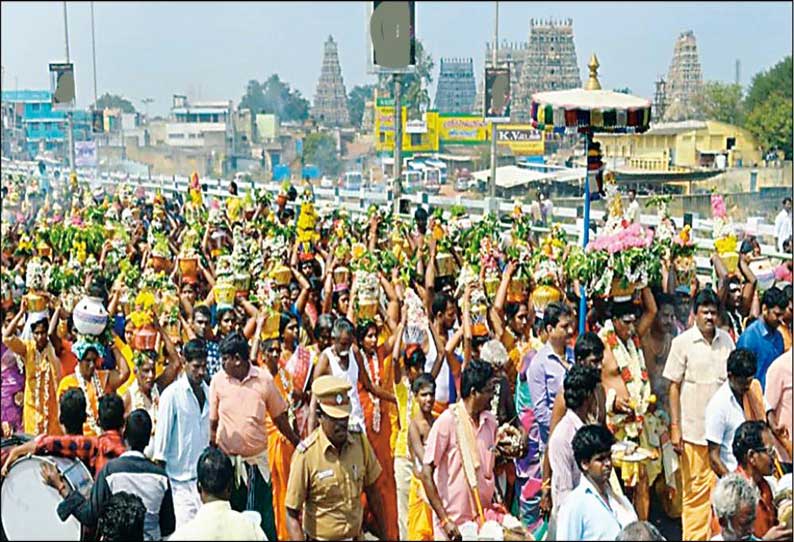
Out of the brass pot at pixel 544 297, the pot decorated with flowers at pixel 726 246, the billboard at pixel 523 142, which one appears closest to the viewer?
the brass pot at pixel 544 297

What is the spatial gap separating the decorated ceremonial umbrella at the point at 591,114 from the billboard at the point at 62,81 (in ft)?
25.1

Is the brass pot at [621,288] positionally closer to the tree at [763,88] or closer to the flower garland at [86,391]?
the flower garland at [86,391]

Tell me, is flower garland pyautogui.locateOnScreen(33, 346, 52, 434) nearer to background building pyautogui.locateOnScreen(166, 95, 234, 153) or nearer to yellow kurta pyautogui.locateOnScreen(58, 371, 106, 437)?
yellow kurta pyautogui.locateOnScreen(58, 371, 106, 437)

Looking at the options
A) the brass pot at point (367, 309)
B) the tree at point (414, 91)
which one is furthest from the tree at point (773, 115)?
the brass pot at point (367, 309)

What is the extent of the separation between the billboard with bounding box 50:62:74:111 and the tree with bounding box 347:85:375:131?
5884 cm

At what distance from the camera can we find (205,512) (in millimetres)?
3686

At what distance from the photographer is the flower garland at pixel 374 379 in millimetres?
6527

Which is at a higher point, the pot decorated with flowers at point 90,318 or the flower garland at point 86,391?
the pot decorated with flowers at point 90,318

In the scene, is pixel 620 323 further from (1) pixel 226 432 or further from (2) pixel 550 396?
(1) pixel 226 432

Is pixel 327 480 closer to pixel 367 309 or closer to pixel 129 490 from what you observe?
pixel 129 490

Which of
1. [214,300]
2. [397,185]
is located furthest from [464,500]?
[397,185]

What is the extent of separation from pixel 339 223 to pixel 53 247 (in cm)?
280

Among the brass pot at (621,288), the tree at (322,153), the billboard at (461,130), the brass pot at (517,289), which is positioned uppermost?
the billboard at (461,130)

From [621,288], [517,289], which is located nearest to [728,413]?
[621,288]
